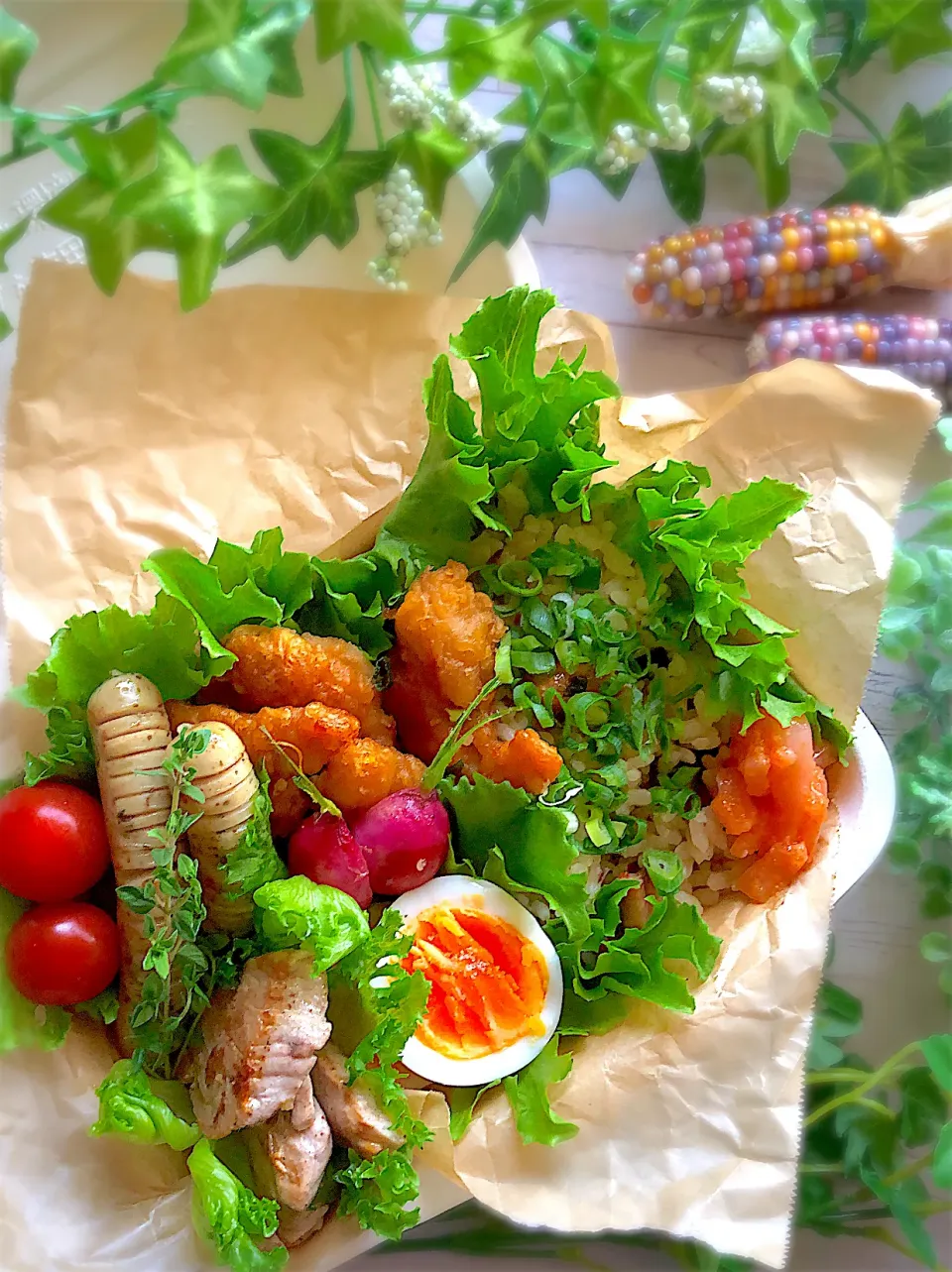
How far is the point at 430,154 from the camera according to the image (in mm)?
1119

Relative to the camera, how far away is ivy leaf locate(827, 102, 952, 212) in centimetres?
141

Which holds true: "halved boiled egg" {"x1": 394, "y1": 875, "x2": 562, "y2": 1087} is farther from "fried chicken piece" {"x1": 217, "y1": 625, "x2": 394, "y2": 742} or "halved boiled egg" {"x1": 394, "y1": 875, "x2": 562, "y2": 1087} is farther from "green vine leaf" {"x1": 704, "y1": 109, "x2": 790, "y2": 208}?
"green vine leaf" {"x1": 704, "y1": 109, "x2": 790, "y2": 208}

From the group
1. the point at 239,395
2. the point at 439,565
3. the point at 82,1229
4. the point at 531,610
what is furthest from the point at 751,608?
the point at 82,1229

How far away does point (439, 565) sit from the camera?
1157 millimetres

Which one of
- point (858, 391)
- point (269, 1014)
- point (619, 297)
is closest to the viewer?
point (269, 1014)

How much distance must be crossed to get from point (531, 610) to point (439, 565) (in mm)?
116

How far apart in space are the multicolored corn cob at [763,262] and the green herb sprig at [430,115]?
8cm

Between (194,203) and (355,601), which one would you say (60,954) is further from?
(194,203)

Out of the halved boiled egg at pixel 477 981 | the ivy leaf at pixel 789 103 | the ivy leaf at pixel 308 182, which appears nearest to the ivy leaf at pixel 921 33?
the ivy leaf at pixel 789 103

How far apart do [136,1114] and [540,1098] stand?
37cm

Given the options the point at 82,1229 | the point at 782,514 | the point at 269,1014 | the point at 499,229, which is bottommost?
the point at 82,1229

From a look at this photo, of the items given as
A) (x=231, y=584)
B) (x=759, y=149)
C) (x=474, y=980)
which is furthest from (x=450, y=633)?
(x=759, y=149)

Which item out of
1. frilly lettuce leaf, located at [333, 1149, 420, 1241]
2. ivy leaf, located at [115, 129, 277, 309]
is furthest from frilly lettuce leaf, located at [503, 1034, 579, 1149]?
ivy leaf, located at [115, 129, 277, 309]

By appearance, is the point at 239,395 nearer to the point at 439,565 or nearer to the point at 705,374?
the point at 439,565
